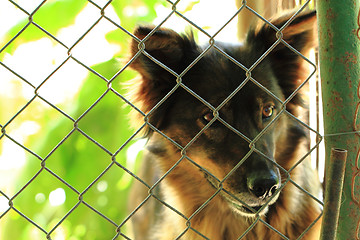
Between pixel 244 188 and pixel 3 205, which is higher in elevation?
pixel 244 188

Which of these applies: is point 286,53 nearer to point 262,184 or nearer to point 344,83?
point 262,184

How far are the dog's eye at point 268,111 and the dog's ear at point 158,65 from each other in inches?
22.8

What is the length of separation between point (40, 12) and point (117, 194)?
2.14m

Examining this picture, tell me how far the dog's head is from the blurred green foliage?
1679mm

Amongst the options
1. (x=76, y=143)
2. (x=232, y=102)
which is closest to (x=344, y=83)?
(x=232, y=102)

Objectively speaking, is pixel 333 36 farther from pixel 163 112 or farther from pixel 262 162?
pixel 163 112

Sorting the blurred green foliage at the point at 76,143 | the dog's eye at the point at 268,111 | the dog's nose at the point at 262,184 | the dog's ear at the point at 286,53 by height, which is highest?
the dog's ear at the point at 286,53

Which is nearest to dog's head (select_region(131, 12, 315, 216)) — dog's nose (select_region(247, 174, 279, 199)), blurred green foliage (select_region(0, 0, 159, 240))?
dog's nose (select_region(247, 174, 279, 199))

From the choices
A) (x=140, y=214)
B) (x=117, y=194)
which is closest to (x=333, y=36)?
(x=117, y=194)

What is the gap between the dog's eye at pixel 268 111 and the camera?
283 cm

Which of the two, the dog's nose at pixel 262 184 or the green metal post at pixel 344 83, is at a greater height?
the green metal post at pixel 344 83

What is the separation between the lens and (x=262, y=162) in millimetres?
2494

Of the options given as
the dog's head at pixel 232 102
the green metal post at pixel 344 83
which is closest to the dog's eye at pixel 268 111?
the dog's head at pixel 232 102

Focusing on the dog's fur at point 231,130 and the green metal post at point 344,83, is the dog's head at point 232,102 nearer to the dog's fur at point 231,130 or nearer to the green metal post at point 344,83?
the dog's fur at point 231,130
